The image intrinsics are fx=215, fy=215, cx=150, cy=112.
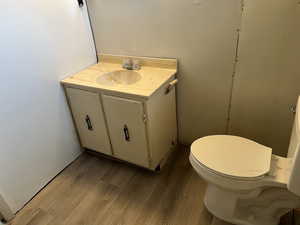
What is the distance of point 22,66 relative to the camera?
1.40m

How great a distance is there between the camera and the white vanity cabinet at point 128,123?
1.48 metres

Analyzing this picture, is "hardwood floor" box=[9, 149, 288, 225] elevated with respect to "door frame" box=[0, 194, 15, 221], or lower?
lower

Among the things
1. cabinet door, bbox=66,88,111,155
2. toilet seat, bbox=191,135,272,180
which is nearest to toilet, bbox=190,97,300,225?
toilet seat, bbox=191,135,272,180

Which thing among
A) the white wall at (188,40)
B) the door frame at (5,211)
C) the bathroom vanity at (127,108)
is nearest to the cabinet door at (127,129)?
the bathroom vanity at (127,108)

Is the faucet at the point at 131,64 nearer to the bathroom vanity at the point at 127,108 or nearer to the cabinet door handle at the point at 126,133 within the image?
the bathroom vanity at the point at 127,108

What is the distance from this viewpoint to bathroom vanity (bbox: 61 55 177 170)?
1.47 meters

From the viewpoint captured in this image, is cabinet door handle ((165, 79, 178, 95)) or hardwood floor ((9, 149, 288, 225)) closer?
hardwood floor ((9, 149, 288, 225))

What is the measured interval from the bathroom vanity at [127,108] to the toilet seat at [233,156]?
394 mm

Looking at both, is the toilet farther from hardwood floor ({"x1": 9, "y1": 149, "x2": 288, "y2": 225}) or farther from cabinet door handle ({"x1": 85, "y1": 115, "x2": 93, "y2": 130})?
cabinet door handle ({"x1": 85, "y1": 115, "x2": 93, "y2": 130})

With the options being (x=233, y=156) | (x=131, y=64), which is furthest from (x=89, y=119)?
(x=233, y=156)

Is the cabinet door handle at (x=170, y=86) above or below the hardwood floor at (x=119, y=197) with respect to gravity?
above

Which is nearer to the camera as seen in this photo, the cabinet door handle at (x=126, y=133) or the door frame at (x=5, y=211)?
the door frame at (x=5, y=211)

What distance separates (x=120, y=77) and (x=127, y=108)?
0.48 metres

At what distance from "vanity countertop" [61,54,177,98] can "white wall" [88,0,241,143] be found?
62 millimetres
